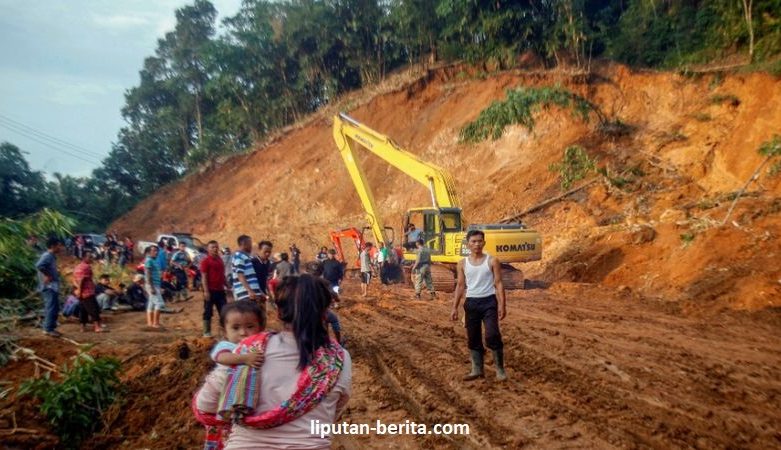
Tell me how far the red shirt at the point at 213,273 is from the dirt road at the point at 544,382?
2.76 feet

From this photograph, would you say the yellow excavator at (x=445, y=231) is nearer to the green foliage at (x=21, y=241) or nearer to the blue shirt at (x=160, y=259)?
the blue shirt at (x=160, y=259)

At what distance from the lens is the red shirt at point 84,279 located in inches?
369

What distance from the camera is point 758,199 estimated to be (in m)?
12.9

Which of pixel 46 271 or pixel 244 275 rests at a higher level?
pixel 46 271

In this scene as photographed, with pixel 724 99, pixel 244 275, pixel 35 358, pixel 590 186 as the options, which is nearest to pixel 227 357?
pixel 244 275

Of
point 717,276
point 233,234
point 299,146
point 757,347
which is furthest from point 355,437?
point 299,146

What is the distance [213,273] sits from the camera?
26.2 ft

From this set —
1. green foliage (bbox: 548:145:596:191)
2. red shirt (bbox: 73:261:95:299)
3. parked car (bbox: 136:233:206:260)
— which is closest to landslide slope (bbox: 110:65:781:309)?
green foliage (bbox: 548:145:596:191)

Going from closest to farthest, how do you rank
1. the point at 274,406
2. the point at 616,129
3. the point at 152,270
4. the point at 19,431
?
the point at 274,406
the point at 19,431
the point at 152,270
the point at 616,129

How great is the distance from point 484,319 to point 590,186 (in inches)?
567

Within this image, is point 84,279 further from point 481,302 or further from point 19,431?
point 481,302

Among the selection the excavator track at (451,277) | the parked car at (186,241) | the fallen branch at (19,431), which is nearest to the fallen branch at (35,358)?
the fallen branch at (19,431)

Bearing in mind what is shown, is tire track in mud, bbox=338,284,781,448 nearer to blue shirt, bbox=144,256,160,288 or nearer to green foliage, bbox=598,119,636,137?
blue shirt, bbox=144,256,160,288

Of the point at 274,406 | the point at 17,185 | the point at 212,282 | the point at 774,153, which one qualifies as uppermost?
Answer: the point at 17,185
